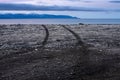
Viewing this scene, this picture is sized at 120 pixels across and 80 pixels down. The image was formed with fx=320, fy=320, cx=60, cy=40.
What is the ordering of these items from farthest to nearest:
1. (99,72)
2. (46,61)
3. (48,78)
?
1. (46,61)
2. (99,72)
3. (48,78)

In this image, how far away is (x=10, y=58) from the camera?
2266 cm

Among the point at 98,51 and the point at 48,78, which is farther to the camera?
the point at 98,51

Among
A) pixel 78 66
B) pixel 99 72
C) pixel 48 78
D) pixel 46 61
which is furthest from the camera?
pixel 46 61

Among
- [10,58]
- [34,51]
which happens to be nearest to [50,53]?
[34,51]

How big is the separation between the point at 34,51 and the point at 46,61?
14.5ft

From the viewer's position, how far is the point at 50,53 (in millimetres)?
24812

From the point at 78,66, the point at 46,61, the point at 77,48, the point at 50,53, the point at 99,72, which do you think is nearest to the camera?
the point at 99,72

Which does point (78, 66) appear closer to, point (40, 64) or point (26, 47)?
point (40, 64)

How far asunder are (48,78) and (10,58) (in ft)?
20.2

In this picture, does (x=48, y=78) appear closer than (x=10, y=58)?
Yes

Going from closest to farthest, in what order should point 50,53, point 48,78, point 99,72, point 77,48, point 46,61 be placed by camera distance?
1. point 48,78
2. point 99,72
3. point 46,61
4. point 50,53
5. point 77,48

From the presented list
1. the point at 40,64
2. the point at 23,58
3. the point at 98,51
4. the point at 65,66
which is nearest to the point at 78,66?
the point at 65,66

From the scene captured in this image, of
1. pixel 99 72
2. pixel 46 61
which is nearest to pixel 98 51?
pixel 46 61

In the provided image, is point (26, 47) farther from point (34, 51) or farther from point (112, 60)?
point (112, 60)
